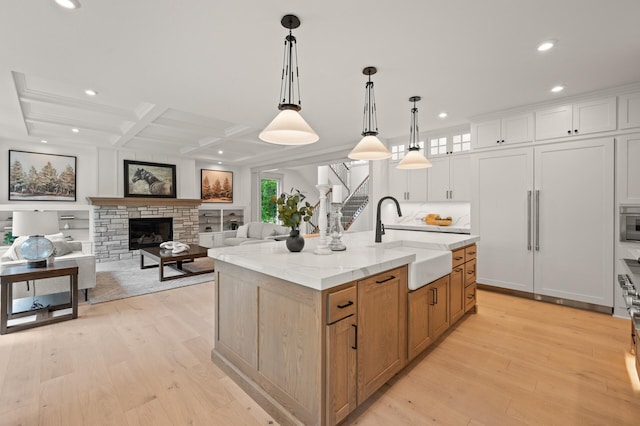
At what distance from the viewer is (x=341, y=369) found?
1.50 m

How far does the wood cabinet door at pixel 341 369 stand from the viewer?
4.72ft

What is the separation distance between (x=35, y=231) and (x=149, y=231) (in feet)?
15.4

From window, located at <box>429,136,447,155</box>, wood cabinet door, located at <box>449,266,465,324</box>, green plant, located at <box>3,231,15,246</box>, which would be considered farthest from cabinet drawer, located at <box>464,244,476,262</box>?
green plant, located at <box>3,231,15,246</box>

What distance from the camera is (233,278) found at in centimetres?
200

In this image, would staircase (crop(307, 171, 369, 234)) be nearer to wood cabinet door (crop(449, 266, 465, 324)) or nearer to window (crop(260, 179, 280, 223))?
window (crop(260, 179, 280, 223))

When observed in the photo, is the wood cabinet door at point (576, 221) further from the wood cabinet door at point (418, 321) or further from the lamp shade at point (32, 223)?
the lamp shade at point (32, 223)

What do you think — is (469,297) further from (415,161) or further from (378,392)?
(378,392)

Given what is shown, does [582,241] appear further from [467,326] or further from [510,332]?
[467,326]

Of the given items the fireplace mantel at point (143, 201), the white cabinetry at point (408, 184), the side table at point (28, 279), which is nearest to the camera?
the side table at point (28, 279)

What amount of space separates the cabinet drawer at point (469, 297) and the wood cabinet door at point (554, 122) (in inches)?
86.0

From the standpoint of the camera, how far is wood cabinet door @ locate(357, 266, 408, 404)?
1636mm

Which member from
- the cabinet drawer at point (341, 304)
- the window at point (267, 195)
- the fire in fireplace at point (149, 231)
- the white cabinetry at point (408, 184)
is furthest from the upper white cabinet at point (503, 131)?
the window at point (267, 195)

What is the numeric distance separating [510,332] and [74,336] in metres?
4.17

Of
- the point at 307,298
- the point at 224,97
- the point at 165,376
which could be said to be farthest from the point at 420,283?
the point at 224,97
